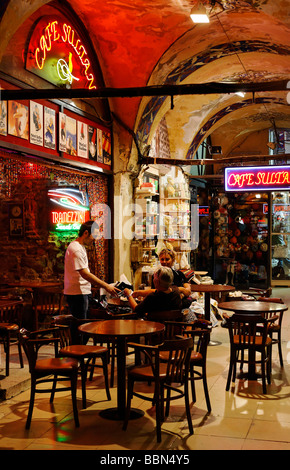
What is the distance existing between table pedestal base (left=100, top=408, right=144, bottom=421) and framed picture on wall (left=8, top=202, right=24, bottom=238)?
4507 millimetres

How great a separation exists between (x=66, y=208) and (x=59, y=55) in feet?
7.73

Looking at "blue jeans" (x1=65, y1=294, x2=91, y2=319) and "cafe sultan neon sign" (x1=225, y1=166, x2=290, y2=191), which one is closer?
"blue jeans" (x1=65, y1=294, x2=91, y2=319)

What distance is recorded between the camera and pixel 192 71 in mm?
10766

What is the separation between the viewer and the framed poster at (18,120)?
637 centimetres

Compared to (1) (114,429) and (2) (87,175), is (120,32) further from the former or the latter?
(1) (114,429)

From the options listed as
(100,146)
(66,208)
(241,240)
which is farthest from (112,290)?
(241,240)

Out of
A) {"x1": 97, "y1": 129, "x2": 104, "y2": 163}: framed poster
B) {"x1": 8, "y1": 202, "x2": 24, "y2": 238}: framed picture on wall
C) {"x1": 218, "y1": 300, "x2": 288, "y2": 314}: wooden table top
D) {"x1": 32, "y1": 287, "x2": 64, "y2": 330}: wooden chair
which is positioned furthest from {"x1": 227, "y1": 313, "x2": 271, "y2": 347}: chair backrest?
{"x1": 8, "y1": 202, "x2": 24, "y2": 238}: framed picture on wall

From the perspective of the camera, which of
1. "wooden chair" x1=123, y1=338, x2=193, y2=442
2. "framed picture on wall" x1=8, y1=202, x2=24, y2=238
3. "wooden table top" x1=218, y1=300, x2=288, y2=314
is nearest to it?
"wooden chair" x1=123, y1=338, x2=193, y2=442

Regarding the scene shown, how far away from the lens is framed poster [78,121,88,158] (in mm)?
8367

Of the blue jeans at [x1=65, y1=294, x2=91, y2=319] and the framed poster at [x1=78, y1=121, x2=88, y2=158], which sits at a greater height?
the framed poster at [x1=78, y1=121, x2=88, y2=158]

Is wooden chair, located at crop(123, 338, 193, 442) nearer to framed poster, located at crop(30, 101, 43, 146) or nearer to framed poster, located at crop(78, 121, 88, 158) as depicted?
framed poster, located at crop(30, 101, 43, 146)

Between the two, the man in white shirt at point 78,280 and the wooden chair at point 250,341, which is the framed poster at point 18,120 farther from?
the wooden chair at point 250,341

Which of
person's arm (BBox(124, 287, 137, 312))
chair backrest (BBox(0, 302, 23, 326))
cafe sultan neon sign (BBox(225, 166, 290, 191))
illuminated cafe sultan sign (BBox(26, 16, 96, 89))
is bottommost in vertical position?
chair backrest (BBox(0, 302, 23, 326))

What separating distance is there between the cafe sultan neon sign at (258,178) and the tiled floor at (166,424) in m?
4.50
